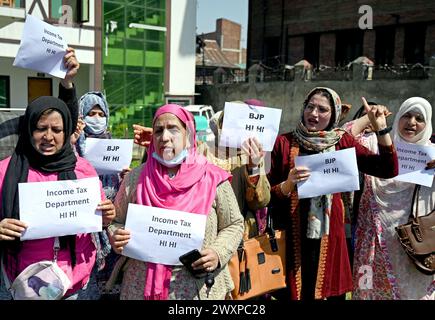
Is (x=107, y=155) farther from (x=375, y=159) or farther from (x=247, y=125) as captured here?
(x=375, y=159)

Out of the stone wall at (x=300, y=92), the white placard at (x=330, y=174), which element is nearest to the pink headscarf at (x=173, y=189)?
the white placard at (x=330, y=174)

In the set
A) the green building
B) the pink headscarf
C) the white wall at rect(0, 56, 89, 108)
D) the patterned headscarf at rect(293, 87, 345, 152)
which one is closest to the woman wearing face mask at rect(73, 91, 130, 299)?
the pink headscarf

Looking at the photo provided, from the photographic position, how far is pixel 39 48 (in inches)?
112

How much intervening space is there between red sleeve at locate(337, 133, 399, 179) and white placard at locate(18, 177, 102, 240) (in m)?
1.69

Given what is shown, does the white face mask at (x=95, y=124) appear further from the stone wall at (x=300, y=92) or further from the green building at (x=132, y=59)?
the green building at (x=132, y=59)

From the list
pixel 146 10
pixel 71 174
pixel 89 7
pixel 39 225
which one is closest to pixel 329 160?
pixel 71 174

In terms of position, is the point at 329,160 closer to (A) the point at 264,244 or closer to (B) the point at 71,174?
(A) the point at 264,244

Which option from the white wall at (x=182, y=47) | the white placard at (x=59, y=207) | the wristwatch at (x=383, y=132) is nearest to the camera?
the white placard at (x=59, y=207)

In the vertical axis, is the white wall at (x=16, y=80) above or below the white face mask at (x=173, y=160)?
above

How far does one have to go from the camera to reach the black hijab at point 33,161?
2299 mm

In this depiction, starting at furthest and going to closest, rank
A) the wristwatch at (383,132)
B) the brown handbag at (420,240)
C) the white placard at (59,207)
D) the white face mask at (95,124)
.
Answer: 1. the white face mask at (95,124)
2. the brown handbag at (420,240)
3. the wristwatch at (383,132)
4. the white placard at (59,207)

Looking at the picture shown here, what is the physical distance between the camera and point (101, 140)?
343 cm

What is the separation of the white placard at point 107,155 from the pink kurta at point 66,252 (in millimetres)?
733

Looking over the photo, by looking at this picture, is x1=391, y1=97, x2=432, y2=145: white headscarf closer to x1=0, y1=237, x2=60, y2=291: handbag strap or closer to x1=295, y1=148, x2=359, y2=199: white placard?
x1=295, y1=148, x2=359, y2=199: white placard
